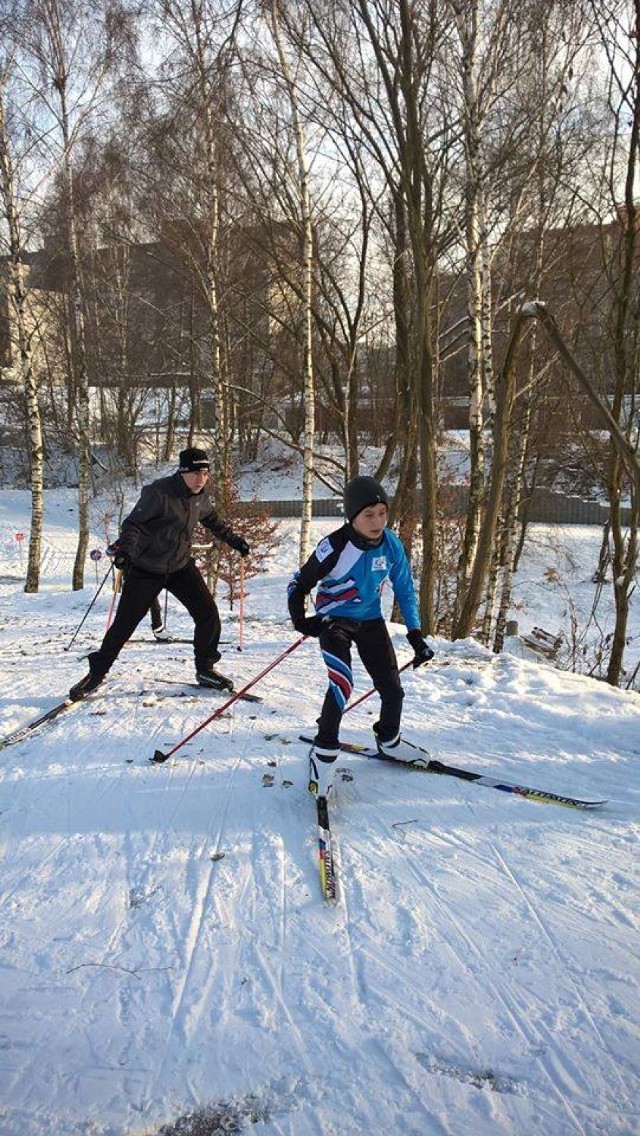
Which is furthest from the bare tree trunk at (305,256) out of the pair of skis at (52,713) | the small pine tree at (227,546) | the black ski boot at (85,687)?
the black ski boot at (85,687)

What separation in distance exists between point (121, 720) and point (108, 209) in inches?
519

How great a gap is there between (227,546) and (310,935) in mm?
13179

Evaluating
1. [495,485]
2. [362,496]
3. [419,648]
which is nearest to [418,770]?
[419,648]

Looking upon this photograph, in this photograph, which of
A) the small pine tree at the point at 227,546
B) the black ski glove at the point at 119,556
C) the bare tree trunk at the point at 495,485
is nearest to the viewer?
the black ski glove at the point at 119,556

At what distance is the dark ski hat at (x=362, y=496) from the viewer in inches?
139

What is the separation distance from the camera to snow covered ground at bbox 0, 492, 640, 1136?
195cm

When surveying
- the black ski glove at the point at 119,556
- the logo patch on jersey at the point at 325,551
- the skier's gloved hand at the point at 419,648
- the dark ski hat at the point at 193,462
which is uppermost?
the dark ski hat at the point at 193,462

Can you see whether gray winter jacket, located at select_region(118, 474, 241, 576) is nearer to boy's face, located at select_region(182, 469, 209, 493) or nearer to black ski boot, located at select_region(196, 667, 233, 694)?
boy's face, located at select_region(182, 469, 209, 493)

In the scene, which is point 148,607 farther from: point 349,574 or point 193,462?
point 349,574

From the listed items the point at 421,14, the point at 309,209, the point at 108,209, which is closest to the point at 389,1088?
the point at 421,14

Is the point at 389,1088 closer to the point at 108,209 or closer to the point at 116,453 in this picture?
the point at 108,209

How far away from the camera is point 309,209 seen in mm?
9391

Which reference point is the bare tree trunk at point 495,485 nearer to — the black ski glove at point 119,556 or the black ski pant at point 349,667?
the black ski pant at point 349,667

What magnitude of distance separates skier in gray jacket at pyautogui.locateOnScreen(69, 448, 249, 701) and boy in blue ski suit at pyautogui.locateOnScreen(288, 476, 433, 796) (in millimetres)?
1721
